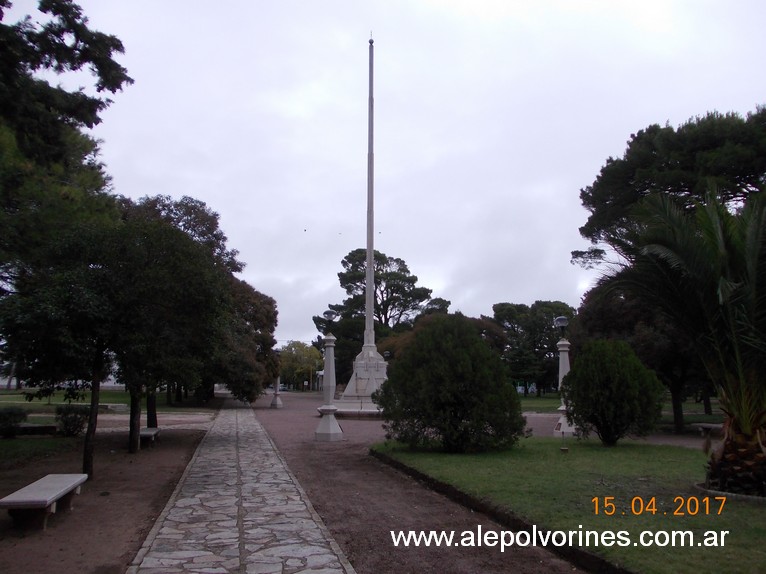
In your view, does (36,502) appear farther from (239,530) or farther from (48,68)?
(48,68)

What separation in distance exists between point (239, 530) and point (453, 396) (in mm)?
6362

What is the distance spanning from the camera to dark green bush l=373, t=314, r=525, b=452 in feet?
41.5

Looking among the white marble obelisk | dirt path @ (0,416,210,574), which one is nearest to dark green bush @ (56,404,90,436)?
dirt path @ (0,416,210,574)

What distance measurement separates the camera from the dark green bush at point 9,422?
17.5 metres

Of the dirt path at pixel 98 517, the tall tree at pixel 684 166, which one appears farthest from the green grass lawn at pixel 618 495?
the tall tree at pixel 684 166

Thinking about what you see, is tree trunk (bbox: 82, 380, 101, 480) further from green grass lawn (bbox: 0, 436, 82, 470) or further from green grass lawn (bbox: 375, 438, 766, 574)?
green grass lawn (bbox: 375, 438, 766, 574)

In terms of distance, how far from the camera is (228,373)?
32906mm

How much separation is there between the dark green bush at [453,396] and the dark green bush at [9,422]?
37.4ft

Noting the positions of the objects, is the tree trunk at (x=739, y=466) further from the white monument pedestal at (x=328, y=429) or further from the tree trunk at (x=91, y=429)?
the white monument pedestal at (x=328, y=429)

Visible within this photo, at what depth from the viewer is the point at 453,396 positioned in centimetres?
1270

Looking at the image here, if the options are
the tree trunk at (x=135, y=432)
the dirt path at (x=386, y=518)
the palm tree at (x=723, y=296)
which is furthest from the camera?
the tree trunk at (x=135, y=432)

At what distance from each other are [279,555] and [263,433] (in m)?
14.9

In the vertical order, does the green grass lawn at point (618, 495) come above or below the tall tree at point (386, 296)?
below

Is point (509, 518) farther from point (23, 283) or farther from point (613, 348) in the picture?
point (23, 283)
